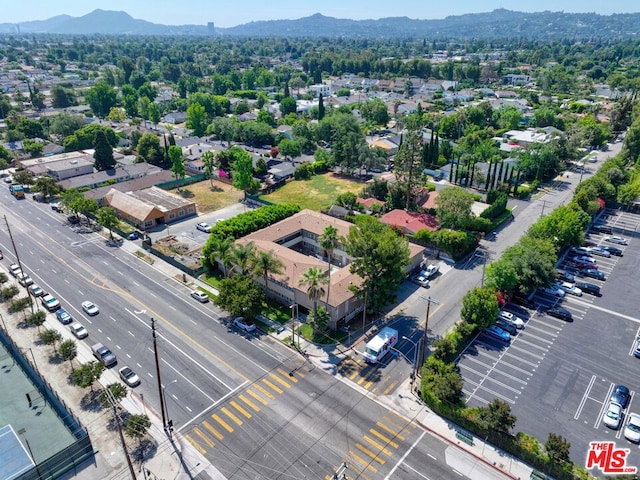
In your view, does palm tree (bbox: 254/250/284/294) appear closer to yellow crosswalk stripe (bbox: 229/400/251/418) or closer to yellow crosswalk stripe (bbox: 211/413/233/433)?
yellow crosswalk stripe (bbox: 229/400/251/418)

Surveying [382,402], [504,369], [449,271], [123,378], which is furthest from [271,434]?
[449,271]

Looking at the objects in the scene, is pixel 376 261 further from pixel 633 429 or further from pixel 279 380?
pixel 633 429

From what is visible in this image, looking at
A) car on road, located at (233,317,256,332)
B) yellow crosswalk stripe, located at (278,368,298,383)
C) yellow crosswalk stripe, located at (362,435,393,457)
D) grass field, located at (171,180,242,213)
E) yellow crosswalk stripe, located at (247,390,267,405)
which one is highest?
grass field, located at (171,180,242,213)

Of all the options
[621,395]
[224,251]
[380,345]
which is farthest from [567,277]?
[224,251]

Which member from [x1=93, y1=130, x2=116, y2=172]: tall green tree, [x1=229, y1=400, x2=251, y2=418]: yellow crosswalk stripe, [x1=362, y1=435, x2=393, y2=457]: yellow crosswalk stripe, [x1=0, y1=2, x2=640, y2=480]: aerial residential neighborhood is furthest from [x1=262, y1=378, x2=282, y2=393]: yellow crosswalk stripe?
[x1=93, y1=130, x2=116, y2=172]: tall green tree

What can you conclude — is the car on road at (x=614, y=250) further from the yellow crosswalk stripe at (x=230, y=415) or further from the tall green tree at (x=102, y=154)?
the tall green tree at (x=102, y=154)

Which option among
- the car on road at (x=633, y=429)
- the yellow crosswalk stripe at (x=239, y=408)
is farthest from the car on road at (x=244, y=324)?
the car on road at (x=633, y=429)

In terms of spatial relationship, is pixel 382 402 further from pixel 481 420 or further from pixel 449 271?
pixel 449 271
